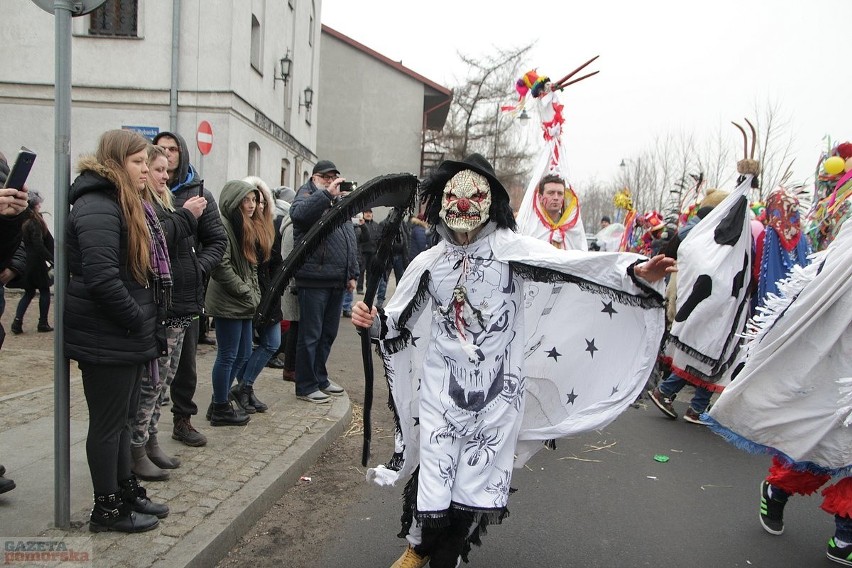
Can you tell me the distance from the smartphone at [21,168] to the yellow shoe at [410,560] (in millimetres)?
2607

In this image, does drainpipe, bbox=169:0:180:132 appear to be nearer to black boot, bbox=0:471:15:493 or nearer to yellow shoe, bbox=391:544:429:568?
black boot, bbox=0:471:15:493

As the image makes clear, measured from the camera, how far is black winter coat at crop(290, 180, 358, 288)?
17.4ft

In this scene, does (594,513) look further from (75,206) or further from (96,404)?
(75,206)

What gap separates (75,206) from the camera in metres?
3.00

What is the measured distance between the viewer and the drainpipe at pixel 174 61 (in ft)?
44.0

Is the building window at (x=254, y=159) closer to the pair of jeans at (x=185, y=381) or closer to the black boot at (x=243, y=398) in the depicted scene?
the black boot at (x=243, y=398)

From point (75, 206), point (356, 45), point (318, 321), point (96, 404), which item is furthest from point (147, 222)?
point (356, 45)

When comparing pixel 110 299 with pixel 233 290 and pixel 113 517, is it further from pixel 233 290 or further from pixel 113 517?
pixel 233 290

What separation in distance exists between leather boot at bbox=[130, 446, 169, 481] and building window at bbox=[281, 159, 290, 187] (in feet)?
53.7

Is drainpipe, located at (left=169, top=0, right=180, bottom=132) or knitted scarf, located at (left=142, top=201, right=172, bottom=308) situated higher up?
drainpipe, located at (left=169, top=0, right=180, bottom=132)

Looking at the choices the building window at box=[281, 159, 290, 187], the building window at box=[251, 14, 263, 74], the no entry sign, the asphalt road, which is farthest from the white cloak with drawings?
the building window at box=[281, 159, 290, 187]

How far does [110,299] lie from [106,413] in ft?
2.00

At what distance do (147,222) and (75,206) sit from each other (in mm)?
362

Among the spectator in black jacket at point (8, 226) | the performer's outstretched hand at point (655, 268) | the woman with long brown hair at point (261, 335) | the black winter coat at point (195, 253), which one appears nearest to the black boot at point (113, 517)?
the spectator in black jacket at point (8, 226)
